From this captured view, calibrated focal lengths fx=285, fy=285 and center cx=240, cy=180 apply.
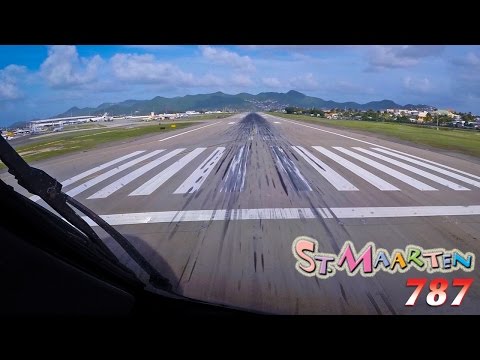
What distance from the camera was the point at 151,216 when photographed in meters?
2.33

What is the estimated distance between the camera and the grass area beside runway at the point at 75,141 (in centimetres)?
188

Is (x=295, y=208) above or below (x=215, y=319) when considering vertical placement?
above

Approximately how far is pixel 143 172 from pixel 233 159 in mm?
940

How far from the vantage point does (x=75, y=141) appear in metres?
2.35

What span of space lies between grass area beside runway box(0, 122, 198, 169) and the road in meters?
0.07

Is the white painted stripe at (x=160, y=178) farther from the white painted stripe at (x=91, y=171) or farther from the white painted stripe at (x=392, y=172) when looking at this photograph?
the white painted stripe at (x=392, y=172)

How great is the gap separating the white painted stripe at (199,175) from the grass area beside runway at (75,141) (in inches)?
22.6

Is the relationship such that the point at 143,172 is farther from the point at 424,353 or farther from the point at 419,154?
the point at 419,154

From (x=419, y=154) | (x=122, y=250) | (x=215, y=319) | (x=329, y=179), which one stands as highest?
(x=419, y=154)

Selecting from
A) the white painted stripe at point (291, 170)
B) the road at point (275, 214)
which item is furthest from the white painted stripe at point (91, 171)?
the white painted stripe at point (291, 170)

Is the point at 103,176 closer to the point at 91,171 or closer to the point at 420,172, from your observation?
the point at 91,171

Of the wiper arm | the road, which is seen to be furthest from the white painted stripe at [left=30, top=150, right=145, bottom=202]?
the wiper arm

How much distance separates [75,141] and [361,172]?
2706 millimetres
